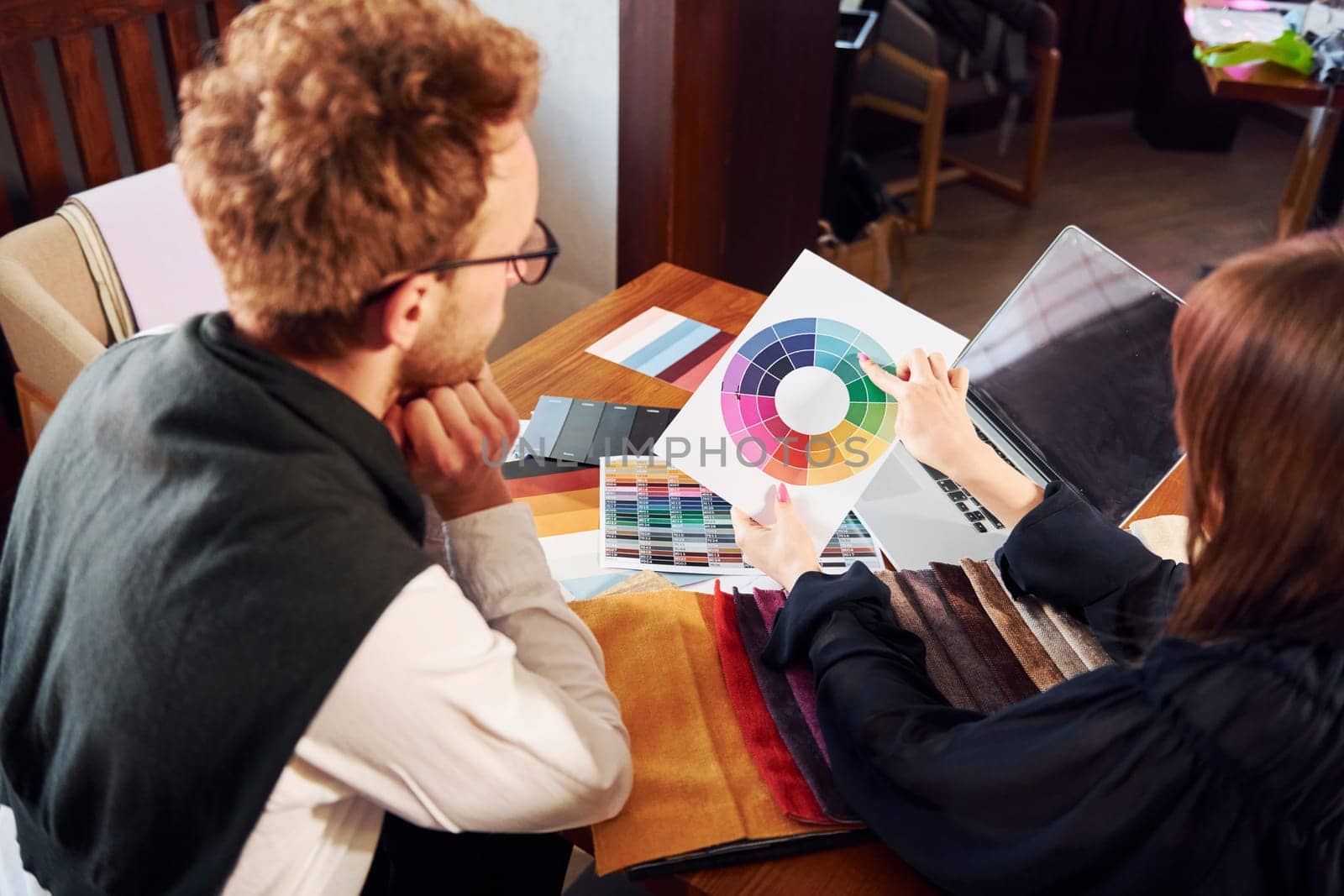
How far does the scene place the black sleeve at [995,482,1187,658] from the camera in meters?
1.07

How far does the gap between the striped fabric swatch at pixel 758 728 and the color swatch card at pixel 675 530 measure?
117mm

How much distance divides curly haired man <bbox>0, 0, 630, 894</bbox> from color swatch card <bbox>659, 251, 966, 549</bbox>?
0.43m

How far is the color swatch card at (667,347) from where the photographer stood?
5.06ft

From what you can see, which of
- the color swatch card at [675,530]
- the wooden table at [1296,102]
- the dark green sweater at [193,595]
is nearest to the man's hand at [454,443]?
the dark green sweater at [193,595]

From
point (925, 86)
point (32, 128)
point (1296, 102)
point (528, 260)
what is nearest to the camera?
point (528, 260)

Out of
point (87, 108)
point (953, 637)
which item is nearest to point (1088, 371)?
point (953, 637)

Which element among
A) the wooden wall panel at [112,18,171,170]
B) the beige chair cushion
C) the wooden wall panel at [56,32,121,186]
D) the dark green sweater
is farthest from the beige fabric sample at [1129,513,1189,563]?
the wooden wall panel at [56,32,121,186]

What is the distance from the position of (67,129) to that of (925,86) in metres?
2.40

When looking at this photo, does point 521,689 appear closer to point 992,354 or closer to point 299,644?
point 299,644

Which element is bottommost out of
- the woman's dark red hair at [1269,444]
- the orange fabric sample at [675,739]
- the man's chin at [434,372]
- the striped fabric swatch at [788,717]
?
the orange fabric sample at [675,739]

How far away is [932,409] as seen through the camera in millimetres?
1260

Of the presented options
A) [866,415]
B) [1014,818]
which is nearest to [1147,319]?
[866,415]

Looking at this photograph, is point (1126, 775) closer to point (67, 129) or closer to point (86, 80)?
point (86, 80)

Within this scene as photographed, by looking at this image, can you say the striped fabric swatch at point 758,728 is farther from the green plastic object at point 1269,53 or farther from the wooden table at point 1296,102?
the green plastic object at point 1269,53
